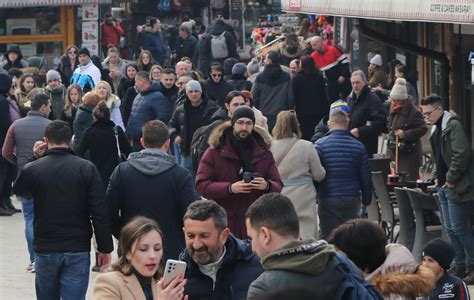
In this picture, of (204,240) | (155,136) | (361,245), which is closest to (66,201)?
(155,136)

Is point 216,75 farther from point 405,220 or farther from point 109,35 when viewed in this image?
point 109,35

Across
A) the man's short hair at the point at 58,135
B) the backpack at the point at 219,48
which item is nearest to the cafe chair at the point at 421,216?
the man's short hair at the point at 58,135

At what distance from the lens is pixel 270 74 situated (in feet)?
66.1

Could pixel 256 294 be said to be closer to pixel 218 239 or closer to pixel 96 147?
pixel 218 239

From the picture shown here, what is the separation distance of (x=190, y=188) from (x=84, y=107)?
243 inches

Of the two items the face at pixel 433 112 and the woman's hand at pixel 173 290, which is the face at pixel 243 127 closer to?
the face at pixel 433 112

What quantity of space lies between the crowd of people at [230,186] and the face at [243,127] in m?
0.01

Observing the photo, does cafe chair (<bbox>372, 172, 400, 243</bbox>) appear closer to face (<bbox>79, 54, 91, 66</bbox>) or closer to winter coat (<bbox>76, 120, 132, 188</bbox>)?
winter coat (<bbox>76, 120, 132, 188</bbox>)

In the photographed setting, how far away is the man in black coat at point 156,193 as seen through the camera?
10.4 m

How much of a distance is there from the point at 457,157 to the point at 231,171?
8.18 feet

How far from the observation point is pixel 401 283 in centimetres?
733

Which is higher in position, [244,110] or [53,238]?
[244,110]

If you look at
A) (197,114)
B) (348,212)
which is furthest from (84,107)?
(348,212)

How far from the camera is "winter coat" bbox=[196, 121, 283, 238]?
11555 millimetres
